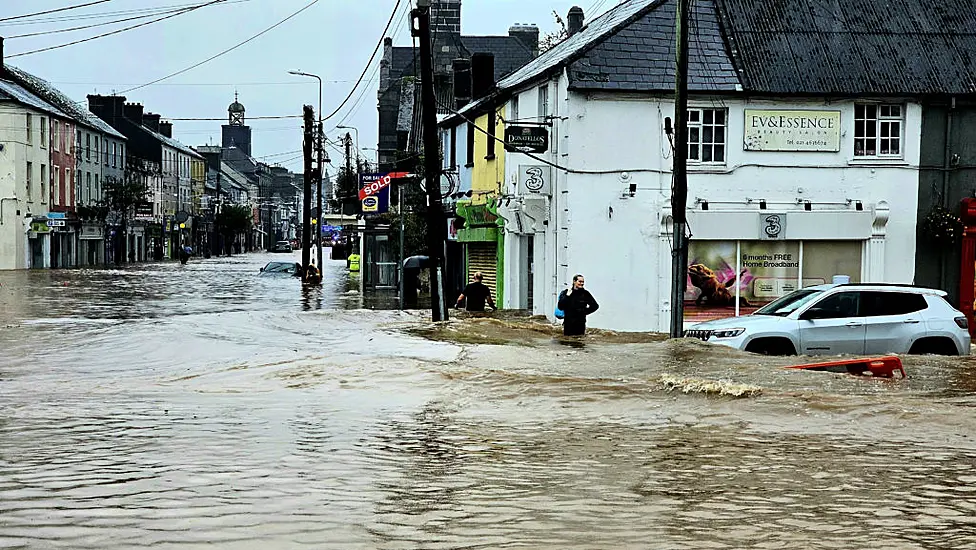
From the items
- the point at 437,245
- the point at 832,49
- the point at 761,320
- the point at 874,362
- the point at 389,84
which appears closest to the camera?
the point at 874,362

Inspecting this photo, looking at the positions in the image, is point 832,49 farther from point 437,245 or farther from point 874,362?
point 874,362

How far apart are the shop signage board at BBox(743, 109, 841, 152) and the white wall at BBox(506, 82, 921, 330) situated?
0.14m

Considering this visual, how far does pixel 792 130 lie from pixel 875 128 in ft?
6.28

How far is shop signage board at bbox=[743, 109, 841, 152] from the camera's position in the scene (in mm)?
25422

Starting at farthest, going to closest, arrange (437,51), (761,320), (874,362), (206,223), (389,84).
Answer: (206,223)
(389,84)
(437,51)
(761,320)
(874,362)

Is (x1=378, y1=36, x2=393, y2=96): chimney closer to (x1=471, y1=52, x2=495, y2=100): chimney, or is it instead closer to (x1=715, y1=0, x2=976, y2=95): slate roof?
(x1=471, y1=52, x2=495, y2=100): chimney

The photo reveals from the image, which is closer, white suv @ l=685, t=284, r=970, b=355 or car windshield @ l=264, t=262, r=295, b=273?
white suv @ l=685, t=284, r=970, b=355

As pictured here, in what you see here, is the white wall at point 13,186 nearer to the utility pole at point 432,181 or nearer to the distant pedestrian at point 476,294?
the distant pedestrian at point 476,294

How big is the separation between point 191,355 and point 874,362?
10.2m

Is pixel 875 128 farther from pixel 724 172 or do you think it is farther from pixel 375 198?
pixel 375 198

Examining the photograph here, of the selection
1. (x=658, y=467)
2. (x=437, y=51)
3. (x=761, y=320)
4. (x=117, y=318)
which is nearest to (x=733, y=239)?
(x=761, y=320)

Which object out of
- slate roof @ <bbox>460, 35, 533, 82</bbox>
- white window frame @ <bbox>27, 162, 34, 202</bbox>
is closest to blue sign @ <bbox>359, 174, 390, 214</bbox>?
slate roof @ <bbox>460, 35, 533, 82</bbox>

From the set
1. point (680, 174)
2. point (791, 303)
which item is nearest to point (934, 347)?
point (791, 303)

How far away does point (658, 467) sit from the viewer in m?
9.24
